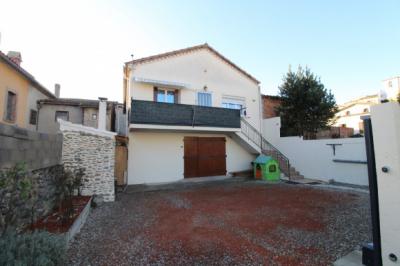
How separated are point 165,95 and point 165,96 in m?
0.07

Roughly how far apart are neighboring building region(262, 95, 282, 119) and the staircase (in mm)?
2687

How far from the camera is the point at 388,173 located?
7.63ft

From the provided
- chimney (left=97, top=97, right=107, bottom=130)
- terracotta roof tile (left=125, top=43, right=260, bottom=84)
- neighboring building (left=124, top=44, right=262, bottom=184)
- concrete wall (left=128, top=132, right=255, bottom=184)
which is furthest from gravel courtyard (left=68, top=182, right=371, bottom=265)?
terracotta roof tile (left=125, top=43, right=260, bottom=84)

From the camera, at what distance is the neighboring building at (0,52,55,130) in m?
10.9

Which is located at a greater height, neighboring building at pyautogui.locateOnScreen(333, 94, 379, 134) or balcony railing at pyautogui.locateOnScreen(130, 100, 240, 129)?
neighboring building at pyautogui.locateOnScreen(333, 94, 379, 134)

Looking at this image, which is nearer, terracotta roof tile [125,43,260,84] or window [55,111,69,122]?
terracotta roof tile [125,43,260,84]

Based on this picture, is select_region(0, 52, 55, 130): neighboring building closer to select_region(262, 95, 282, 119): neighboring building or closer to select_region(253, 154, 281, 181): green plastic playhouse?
select_region(253, 154, 281, 181): green plastic playhouse

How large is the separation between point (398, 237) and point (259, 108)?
13118mm

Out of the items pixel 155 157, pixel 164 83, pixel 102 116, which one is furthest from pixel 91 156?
pixel 164 83

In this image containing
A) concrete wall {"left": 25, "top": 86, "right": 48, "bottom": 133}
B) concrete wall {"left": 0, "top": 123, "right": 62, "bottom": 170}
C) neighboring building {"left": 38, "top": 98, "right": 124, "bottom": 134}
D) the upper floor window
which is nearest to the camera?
concrete wall {"left": 0, "top": 123, "right": 62, "bottom": 170}

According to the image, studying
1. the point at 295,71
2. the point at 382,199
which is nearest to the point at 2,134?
the point at 382,199

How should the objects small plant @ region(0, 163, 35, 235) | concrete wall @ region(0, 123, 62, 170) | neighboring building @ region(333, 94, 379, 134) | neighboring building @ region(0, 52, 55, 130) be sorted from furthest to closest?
neighboring building @ region(333, 94, 379, 134) → neighboring building @ region(0, 52, 55, 130) → concrete wall @ region(0, 123, 62, 170) → small plant @ region(0, 163, 35, 235)

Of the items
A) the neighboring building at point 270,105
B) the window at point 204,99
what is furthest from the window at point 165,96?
the neighboring building at point 270,105

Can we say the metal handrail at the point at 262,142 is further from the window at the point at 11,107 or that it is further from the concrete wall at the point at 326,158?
the window at the point at 11,107
